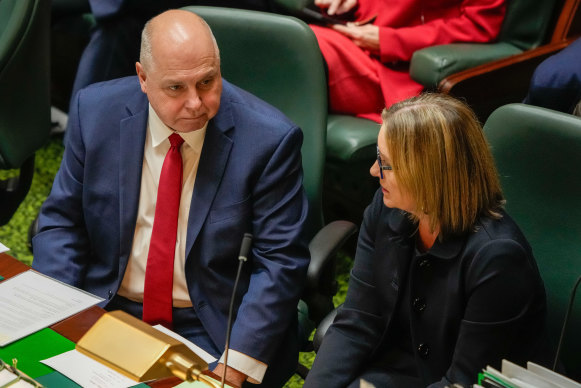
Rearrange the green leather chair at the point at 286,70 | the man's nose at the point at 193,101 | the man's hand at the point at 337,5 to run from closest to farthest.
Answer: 1. the man's nose at the point at 193,101
2. the green leather chair at the point at 286,70
3. the man's hand at the point at 337,5

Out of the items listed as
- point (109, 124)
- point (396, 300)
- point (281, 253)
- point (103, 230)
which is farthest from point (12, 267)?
point (396, 300)

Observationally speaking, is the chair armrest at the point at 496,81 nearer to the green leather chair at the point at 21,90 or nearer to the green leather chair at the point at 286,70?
the green leather chair at the point at 286,70

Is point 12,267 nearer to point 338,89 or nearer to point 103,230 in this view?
point 103,230

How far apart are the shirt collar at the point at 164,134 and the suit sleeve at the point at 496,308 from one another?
0.70 metres

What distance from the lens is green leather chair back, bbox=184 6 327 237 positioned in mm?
2059

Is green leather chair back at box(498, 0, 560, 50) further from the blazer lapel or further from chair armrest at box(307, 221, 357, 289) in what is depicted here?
the blazer lapel

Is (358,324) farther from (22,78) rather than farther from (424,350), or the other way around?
(22,78)

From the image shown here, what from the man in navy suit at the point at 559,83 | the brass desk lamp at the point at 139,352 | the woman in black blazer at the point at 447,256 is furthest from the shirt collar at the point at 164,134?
the man in navy suit at the point at 559,83

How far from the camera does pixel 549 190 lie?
5.50ft

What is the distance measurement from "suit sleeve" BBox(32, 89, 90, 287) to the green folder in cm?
42

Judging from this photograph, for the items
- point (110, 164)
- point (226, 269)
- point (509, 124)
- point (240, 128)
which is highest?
point (509, 124)

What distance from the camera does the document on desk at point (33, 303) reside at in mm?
1512

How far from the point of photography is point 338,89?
9.06ft

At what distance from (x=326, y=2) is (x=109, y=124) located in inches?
50.1
